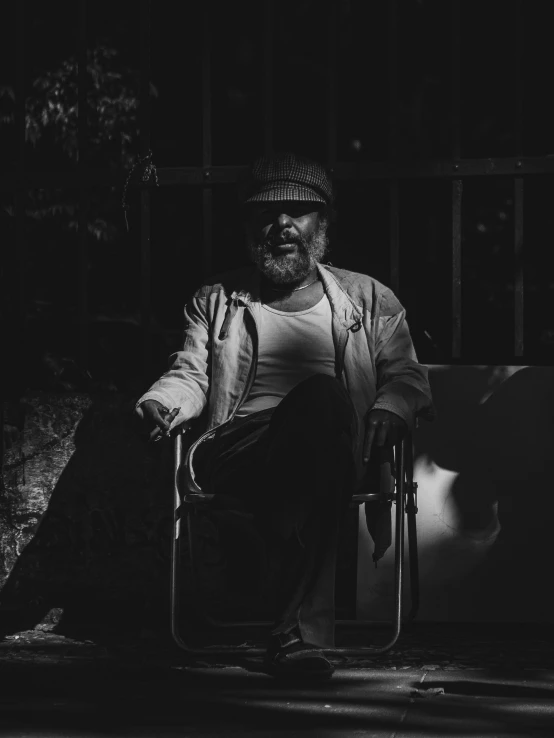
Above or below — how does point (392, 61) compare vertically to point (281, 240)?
above

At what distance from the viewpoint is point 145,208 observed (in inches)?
236

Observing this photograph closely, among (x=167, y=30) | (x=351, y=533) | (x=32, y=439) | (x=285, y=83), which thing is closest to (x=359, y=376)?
(x=351, y=533)

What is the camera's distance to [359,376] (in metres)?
5.09

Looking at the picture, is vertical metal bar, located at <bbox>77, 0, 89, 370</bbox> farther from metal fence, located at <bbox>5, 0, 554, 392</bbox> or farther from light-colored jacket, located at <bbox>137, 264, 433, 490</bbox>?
light-colored jacket, located at <bbox>137, 264, 433, 490</bbox>

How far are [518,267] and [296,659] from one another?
202 centimetres

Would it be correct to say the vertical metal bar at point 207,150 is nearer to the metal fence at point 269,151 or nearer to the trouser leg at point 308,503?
the metal fence at point 269,151

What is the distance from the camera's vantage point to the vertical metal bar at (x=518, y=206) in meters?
5.62

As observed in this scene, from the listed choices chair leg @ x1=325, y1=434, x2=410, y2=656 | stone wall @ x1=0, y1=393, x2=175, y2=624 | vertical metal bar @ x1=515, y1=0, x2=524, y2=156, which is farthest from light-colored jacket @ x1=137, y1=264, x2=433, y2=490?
vertical metal bar @ x1=515, y1=0, x2=524, y2=156

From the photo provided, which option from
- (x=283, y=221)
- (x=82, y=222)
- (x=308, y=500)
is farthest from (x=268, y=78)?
(x=308, y=500)

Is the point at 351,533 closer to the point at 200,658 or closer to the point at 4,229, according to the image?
the point at 200,658

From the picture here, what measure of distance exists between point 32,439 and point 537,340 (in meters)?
2.24

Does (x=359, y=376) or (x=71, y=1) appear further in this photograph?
(x=71, y=1)

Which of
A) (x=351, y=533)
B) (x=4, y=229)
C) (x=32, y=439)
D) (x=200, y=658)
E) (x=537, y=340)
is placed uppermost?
(x=4, y=229)

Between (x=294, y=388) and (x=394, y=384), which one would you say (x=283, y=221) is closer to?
(x=394, y=384)
